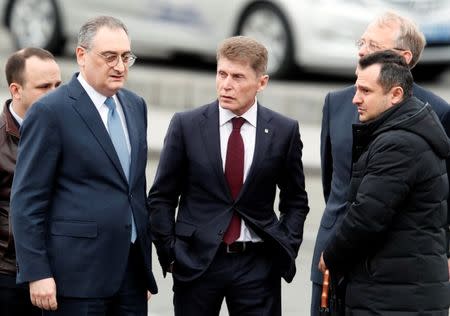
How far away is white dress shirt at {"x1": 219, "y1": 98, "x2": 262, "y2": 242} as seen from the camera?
635 centimetres

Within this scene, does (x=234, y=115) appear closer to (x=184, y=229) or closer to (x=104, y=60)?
(x=184, y=229)

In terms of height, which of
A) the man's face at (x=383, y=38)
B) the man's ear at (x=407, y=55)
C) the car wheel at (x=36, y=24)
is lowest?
the car wheel at (x=36, y=24)

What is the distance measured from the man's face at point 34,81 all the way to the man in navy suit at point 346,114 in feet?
4.15

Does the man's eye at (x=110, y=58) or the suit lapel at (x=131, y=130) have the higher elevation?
the man's eye at (x=110, y=58)

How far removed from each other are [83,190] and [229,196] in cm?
68

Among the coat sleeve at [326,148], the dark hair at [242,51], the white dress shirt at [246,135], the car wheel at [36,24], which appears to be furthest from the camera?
the car wheel at [36,24]

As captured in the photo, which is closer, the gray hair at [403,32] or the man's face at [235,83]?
the man's face at [235,83]

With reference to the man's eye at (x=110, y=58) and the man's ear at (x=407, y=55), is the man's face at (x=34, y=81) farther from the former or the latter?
the man's ear at (x=407, y=55)

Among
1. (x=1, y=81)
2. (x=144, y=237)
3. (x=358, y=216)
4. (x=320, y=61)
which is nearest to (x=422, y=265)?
(x=358, y=216)

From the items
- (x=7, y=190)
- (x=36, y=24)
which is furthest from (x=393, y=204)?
(x=36, y=24)

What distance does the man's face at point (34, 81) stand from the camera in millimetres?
6418

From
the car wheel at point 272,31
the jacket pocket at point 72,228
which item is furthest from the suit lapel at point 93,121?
the car wheel at point 272,31

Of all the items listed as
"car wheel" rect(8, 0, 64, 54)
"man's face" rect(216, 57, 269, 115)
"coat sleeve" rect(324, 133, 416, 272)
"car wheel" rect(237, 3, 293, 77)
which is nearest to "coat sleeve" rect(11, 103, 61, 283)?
"man's face" rect(216, 57, 269, 115)

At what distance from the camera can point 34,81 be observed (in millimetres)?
6422
